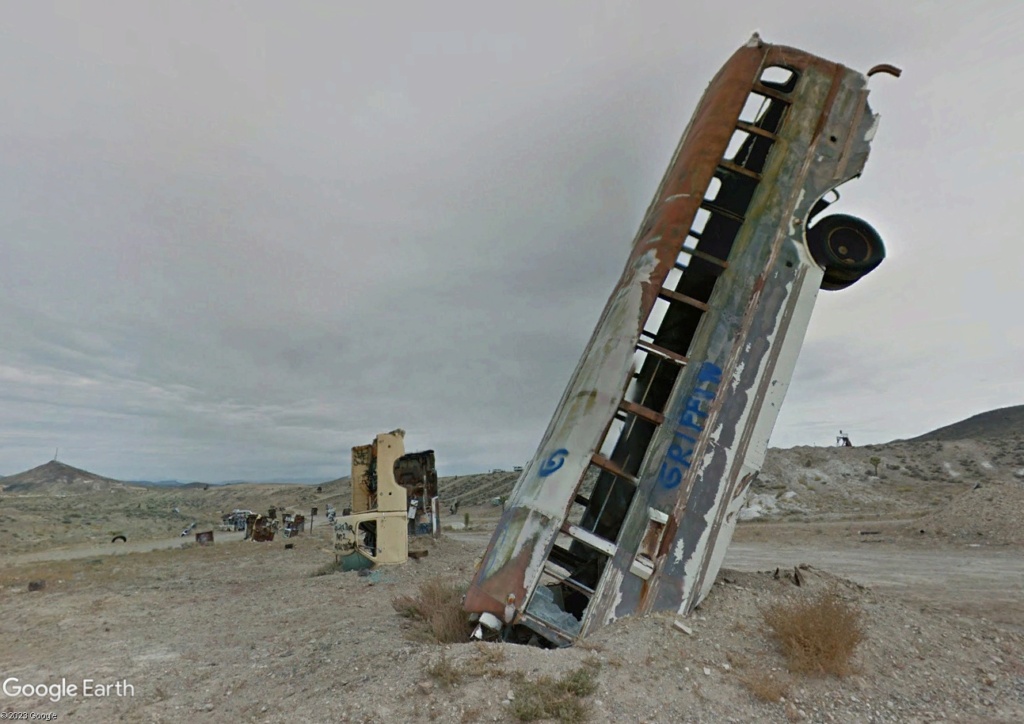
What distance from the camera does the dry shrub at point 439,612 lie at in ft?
22.0

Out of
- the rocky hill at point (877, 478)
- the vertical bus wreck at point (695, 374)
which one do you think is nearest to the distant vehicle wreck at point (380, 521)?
the vertical bus wreck at point (695, 374)

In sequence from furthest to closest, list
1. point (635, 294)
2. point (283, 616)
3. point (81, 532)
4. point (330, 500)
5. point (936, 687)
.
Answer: point (330, 500), point (81, 532), point (283, 616), point (635, 294), point (936, 687)

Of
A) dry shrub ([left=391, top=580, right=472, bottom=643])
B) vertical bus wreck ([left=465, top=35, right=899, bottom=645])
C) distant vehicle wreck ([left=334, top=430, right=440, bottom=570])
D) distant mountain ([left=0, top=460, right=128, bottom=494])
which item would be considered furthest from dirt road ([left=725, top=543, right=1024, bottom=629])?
distant mountain ([left=0, top=460, right=128, bottom=494])

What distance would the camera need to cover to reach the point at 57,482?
120 m

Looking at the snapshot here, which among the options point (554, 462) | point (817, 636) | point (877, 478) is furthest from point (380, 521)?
point (877, 478)

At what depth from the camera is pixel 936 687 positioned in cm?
561

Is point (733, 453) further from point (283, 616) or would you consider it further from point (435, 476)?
point (435, 476)

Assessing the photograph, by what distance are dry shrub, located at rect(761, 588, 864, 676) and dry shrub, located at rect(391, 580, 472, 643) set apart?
339 centimetres

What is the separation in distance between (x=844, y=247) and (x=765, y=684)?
5.74 metres

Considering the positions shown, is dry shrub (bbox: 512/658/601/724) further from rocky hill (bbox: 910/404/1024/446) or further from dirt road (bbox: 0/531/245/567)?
rocky hill (bbox: 910/404/1024/446)

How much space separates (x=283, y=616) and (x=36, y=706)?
14.1 ft

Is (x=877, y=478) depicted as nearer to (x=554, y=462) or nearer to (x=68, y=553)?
(x=554, y=462)

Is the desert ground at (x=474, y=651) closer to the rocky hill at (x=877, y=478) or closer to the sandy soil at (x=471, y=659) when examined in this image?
the sandy soil at (x=471, y=659)

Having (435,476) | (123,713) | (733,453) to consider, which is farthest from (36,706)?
(435,476)
